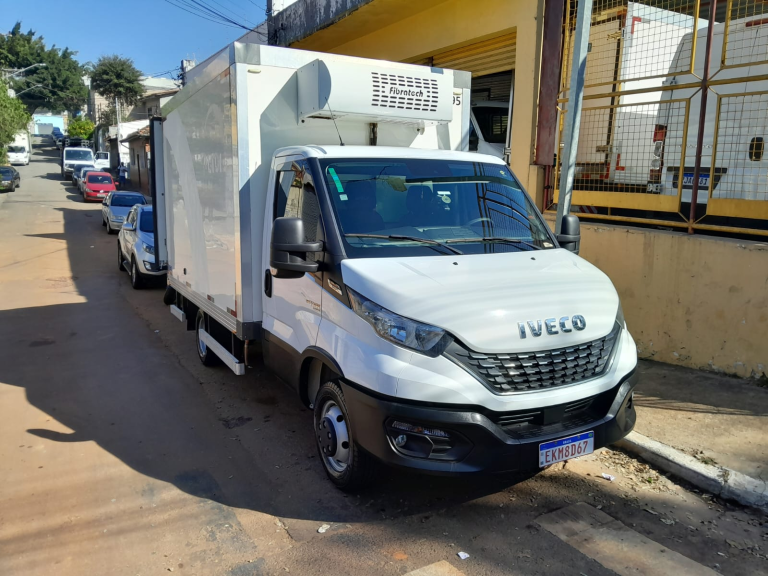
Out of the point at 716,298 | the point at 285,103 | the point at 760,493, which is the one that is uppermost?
the point at 285,103

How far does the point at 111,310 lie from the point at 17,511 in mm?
6377

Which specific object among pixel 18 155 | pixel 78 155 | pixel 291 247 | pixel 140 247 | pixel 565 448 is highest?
pixel 18 155

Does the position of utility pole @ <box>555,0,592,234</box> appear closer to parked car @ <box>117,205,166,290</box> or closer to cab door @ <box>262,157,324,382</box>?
cab door @ <box>262,157,324,382</box>

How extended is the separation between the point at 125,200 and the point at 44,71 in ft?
236

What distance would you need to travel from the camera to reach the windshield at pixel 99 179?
30.5 meters

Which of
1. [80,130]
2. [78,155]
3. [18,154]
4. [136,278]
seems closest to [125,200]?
[136,278]

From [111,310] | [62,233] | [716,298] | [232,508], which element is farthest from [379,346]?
[62,233]

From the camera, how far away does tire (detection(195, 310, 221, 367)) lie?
6852mm

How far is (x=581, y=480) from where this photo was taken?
428cm

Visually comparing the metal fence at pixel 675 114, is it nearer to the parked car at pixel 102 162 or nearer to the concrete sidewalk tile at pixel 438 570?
the concrete sidewalk tile at pixel 438 570

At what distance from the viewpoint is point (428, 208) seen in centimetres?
438

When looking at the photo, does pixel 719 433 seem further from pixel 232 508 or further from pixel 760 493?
pixel 232 508

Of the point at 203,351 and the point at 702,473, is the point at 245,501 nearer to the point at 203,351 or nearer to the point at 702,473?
the point at 702,473

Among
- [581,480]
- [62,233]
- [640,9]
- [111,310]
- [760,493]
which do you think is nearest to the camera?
[760,493]
